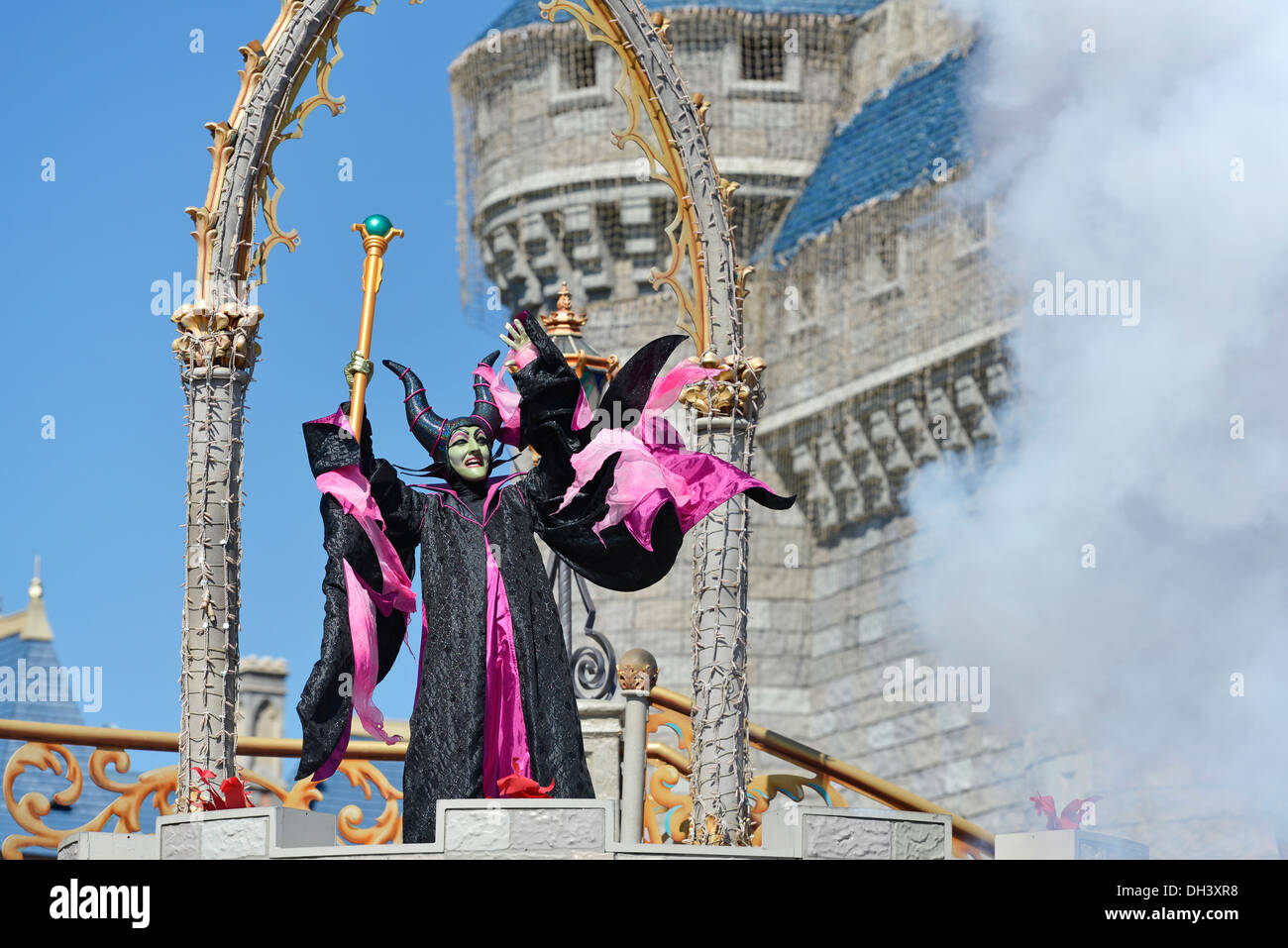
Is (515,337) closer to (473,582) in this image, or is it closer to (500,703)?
(473,582)

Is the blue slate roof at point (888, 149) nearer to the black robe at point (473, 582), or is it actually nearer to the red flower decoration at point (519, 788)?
the black robe at point (473, 582)

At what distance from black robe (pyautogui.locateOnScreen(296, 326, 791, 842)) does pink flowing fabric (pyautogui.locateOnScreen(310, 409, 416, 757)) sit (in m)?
0.02

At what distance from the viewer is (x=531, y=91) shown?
2225 cm

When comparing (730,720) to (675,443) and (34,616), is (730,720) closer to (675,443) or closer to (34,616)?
(675,443)

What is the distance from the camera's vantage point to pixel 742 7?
22.0m

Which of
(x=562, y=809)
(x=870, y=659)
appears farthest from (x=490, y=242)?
(x=562, y=809)

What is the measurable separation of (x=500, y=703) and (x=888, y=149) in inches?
595

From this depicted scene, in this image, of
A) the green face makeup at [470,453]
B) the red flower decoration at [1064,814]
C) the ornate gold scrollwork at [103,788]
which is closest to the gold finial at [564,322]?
the ornate gold scrollwork at [103,788]

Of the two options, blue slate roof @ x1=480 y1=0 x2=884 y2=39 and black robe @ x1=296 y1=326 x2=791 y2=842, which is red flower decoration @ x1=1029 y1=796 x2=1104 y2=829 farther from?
blue slate roof @ x1=480 y1=0 x2=884 y2=39

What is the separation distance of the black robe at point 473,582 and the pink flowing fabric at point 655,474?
39 mm

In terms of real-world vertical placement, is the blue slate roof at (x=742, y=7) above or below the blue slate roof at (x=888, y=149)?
above

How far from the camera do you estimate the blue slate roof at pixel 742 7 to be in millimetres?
21953

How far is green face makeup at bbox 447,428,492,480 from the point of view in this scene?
22.8 ft
